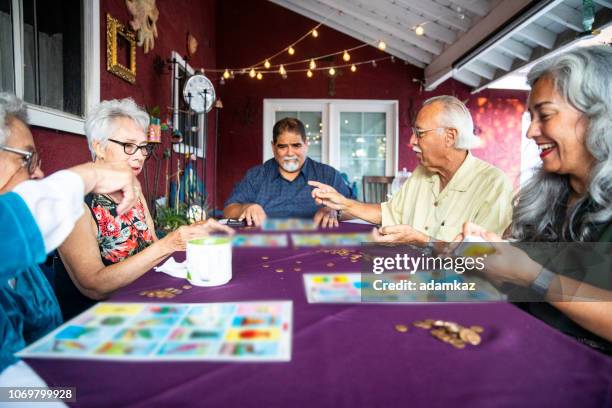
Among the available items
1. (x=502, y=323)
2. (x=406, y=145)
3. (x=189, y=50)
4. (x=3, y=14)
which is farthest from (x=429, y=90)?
(x=502, y=323)

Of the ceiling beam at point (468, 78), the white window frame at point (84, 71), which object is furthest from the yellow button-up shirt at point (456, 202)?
the ceiling beam at point (468, 78)

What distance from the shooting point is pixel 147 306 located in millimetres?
852

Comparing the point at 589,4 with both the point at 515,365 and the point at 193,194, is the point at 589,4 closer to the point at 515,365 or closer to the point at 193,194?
the point at 515,365

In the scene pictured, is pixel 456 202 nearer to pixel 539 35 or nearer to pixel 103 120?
pixel 103 120

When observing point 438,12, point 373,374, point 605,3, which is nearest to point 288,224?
point 373,374

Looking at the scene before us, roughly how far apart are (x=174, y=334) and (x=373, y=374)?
1.17ft

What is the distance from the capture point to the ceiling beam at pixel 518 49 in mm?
5090

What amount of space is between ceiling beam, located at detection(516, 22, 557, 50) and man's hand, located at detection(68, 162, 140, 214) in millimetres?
5080

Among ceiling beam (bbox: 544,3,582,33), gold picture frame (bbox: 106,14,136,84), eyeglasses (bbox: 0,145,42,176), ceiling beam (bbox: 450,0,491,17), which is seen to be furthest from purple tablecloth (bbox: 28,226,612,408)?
ceiling beam (bbox: 450,0,491,17)

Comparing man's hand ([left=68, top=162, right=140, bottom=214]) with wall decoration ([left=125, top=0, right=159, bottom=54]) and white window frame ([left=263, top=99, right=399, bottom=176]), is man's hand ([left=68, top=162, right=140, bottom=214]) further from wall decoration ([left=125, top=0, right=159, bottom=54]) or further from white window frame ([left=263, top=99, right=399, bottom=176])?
white window frame ([left=263, top=99, right=399, bottom=176])

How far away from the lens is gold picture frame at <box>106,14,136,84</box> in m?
2.99

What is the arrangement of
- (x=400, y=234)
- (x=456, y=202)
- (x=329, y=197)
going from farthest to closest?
(x=329, y=197) → (x=456, y=202) → (x=400, y=234)

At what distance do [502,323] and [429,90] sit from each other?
695 cm

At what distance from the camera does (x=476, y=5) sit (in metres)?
4.34
